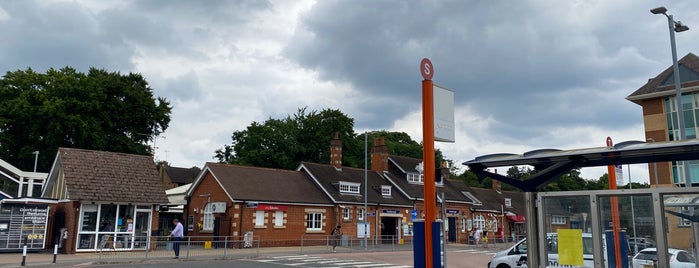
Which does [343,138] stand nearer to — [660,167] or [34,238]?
[660,167]

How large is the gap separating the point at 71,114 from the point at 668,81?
49563 mm

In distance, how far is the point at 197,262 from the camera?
76.7 ft

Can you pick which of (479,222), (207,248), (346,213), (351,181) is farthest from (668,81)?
(207,248)

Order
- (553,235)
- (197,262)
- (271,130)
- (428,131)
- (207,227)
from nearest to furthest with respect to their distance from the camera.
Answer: (553,235), (428,131), (197,262), (207,227), (271,130)

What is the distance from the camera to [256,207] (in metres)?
35.2

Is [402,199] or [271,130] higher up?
[271,130]

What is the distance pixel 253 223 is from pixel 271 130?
29713mm

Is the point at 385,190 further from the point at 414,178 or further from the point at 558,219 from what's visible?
the point at 558,219

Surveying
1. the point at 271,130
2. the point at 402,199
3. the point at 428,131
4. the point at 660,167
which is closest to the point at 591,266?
the point at 428,131


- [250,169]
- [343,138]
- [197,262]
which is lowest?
[197,262]

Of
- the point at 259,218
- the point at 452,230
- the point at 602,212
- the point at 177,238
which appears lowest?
the point at 177,238

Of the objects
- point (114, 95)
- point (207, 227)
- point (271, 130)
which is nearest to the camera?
point (207, 227)

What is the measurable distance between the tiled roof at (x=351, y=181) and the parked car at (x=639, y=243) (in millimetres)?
33238

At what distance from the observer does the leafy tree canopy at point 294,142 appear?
6279 centimetres
